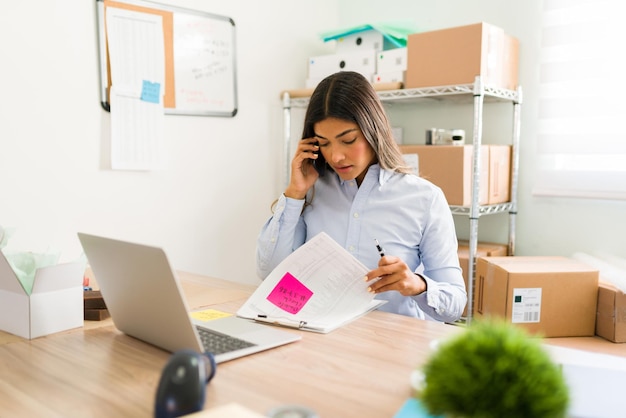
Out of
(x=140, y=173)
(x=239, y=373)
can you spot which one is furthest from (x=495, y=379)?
(x=140, y=173)

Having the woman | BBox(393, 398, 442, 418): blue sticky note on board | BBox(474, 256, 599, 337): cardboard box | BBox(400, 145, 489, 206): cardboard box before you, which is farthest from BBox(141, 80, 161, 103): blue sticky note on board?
BBox(393, 398, 442, 418): blue sticky note on board

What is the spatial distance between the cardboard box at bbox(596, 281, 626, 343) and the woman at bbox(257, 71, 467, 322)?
614mm

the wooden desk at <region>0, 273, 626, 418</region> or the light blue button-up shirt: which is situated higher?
the light blue button-up shirt

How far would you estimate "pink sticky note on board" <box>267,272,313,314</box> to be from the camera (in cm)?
126

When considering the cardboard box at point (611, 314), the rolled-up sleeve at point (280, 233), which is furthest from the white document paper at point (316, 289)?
the cardboard box at point (611, 314)

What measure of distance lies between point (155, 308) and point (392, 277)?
0.53 meters

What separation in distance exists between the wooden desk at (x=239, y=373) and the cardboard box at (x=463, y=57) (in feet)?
4.50

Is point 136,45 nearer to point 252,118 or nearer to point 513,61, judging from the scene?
point 252,118

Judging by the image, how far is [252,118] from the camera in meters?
2.67

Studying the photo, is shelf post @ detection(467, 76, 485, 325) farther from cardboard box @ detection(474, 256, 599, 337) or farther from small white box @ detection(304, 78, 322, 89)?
small white box @ detection(304, 78, 322, 89)

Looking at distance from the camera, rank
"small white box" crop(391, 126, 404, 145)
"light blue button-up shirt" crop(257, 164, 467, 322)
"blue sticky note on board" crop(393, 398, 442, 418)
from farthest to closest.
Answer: "small white box" crop(391, 126, 404, 145), "light blue button-up shirt" crop(257, 164, 467, 322), "blue sticky note on board" crop(393, 398, 442, 418)

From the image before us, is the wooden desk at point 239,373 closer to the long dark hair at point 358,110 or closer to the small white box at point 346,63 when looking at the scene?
the long dark hair at point 358,110

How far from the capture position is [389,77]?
8.25ft

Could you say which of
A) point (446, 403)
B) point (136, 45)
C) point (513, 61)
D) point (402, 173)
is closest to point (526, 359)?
point (446, 403)
